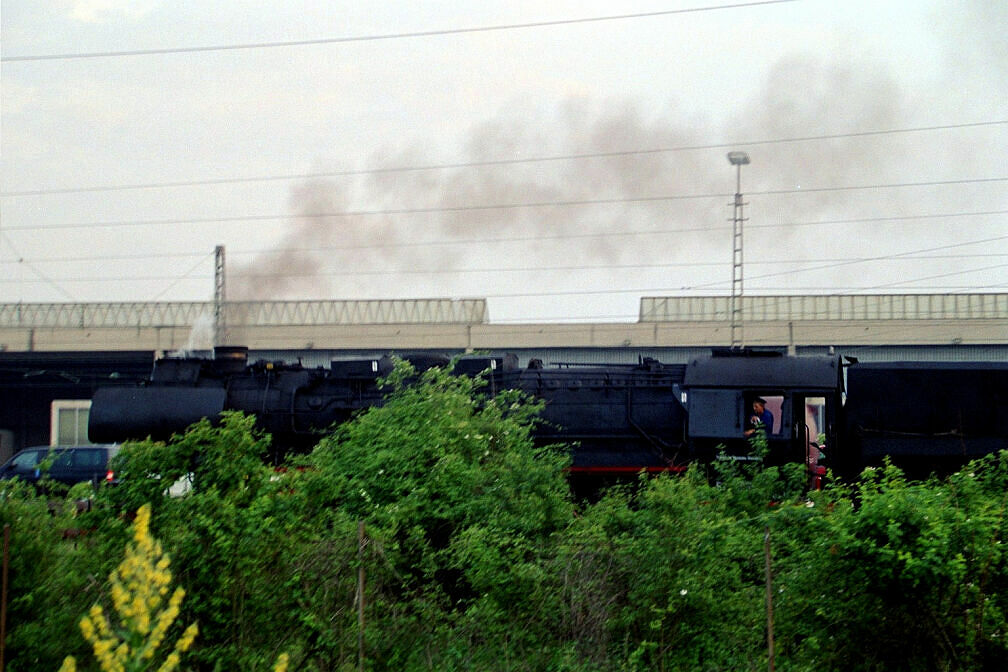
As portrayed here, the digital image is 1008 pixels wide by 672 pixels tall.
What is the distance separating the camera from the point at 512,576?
1052 cm

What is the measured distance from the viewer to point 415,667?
32.3ft

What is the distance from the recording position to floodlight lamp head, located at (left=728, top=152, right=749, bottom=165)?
97.1 feet

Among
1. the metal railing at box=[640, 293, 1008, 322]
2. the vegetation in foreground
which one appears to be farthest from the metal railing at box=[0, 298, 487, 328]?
the vegetation in foreground

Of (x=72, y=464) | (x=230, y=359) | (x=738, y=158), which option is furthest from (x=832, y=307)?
(x=72, y=464)

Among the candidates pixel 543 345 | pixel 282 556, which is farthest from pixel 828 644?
pixel 543 345

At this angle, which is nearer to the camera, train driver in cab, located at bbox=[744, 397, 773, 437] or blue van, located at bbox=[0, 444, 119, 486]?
train driver in cab, located at bbox=[744, 397, 773, 437]

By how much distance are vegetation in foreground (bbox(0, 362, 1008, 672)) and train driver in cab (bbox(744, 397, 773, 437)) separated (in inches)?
214

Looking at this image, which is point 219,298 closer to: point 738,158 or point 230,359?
point 230,359

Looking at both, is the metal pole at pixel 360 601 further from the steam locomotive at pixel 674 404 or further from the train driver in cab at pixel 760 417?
the train driver in cab at pixel 760 417

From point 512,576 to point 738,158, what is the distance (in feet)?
71.8

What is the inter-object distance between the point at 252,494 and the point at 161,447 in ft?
3.56

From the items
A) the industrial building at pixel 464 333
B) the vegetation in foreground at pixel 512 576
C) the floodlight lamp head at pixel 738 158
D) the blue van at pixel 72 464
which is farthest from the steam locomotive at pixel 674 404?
A: the industrial building at pixel 464 333

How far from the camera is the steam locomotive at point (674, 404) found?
1653 centimetres

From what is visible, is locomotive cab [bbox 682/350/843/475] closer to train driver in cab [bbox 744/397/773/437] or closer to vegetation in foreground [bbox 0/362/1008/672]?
train driver in cab [bbox 744/397/773/437]
